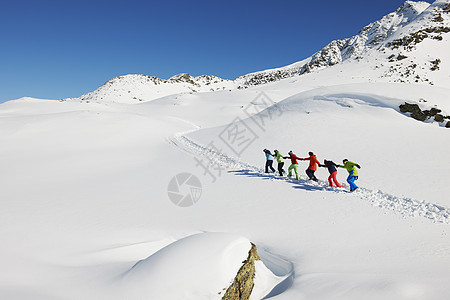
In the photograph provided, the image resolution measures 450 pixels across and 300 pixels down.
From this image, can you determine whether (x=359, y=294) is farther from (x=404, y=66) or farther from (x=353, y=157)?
(x=404, y=66)

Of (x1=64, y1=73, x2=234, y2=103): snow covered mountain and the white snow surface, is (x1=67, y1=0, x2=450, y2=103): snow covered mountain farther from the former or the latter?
the white snow surface

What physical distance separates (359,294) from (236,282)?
2204 mm

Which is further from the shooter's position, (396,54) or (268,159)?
(396,54)

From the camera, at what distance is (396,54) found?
59.8 m

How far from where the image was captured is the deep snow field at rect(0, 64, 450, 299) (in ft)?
14.7

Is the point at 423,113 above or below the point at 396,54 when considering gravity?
below

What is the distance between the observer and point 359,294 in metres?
4.16

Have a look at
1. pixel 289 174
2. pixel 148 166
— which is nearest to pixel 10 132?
pixel 148 166

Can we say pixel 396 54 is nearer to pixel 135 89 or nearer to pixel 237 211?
pixel 237 211

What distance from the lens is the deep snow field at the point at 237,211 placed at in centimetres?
449

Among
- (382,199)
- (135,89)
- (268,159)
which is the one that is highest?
(135,89)

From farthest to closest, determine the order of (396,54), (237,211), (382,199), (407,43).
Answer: (407,43) → (396,54) → (237,211) → (382,199)

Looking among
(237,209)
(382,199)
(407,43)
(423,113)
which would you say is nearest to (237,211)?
(237,209)

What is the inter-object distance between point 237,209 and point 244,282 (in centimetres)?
474
